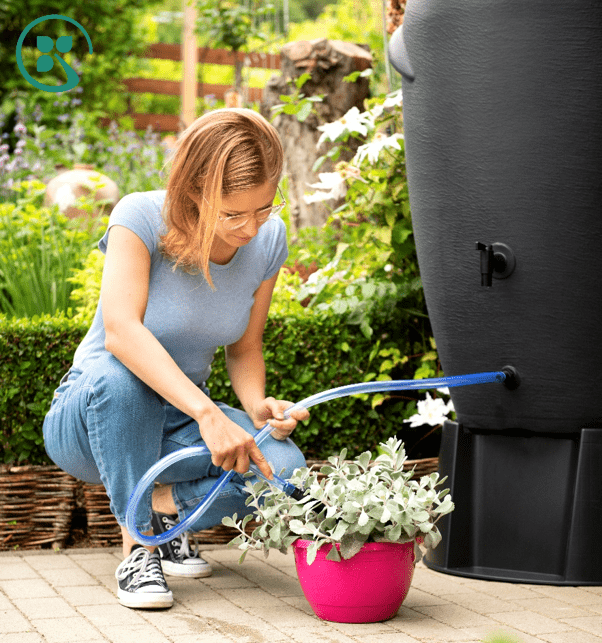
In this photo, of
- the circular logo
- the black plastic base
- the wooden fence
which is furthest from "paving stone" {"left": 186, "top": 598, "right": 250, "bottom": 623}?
the wooden fence

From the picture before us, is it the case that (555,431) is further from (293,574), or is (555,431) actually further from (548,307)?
(293,574)

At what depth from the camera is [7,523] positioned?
2123 mm

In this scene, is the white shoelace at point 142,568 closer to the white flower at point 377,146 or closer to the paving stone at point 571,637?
the paving stone at point 571,637

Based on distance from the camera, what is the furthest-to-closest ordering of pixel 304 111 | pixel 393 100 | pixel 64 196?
pixel 64 196, pixel 304 111, pixel 393 100

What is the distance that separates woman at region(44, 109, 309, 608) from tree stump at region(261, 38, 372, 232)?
1749 millimetres

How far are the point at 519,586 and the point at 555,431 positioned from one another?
1.14ft

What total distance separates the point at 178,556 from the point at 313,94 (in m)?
2.18

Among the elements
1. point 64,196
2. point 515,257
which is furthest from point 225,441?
point 64,196

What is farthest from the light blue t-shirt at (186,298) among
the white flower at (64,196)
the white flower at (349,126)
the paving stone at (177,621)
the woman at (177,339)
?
the white flower at (64,196)

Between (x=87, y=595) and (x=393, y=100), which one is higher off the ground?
(x=393, y=100)

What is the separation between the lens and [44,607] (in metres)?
1.67

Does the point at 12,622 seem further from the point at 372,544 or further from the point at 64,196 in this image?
the point at 64,196

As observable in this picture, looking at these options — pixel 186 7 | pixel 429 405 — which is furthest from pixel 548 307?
pixel 186 7

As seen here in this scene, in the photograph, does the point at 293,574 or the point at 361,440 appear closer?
the point at 293,574
